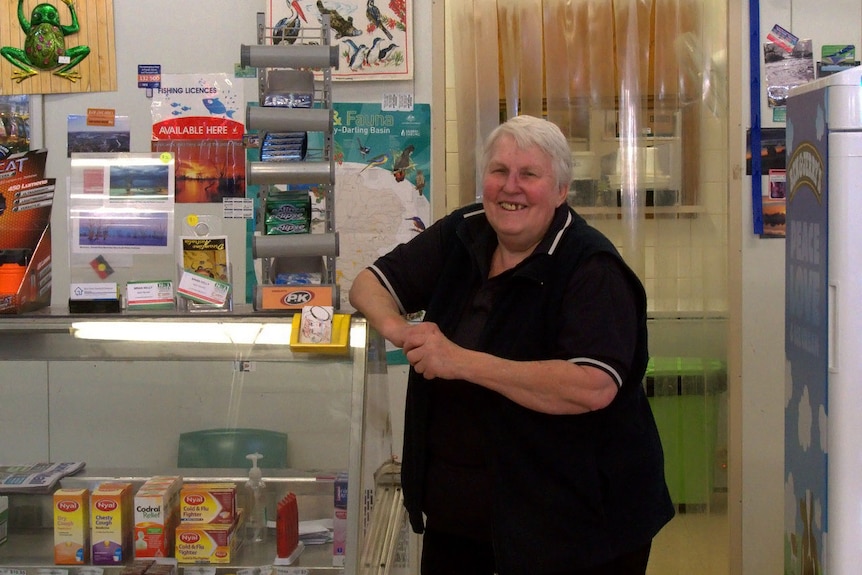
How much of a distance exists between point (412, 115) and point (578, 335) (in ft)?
6.50

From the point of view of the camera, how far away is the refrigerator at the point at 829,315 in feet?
7.20

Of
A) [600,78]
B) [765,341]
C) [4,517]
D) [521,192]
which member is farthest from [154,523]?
[765,341]

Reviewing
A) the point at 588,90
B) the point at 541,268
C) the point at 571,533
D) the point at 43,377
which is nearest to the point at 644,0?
the point at 588,90

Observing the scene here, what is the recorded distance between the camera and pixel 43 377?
231cm

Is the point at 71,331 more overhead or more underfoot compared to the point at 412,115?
more underfoot

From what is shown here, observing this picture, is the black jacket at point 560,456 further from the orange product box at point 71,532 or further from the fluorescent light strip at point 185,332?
the orange product box at point 71,532

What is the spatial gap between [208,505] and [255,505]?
12 cm

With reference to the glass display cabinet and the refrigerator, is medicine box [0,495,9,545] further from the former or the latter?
the refrigerator

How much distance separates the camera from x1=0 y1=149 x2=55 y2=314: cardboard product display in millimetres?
2328

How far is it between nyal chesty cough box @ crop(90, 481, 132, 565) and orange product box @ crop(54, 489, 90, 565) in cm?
2

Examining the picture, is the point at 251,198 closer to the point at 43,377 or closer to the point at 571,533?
the point at 43,377

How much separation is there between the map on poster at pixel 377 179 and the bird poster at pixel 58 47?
100cm

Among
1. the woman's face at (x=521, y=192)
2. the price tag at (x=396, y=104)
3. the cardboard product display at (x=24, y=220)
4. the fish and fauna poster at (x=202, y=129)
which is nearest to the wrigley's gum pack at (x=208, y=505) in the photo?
the cardboard product display at (x=24, y=220)

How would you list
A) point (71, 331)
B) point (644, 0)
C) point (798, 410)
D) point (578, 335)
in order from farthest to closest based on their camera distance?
point (644, 0) < point (798, 410) < point (71, 331) < point (578, 335)
